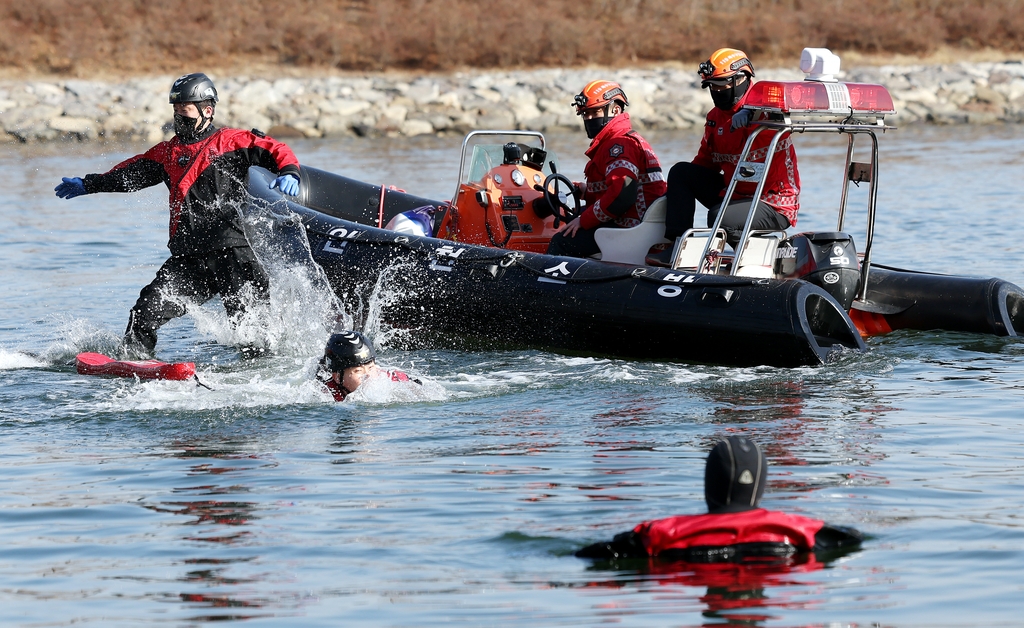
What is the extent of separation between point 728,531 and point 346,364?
2.92 metres

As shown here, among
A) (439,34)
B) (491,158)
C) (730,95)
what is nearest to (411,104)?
(439,34)

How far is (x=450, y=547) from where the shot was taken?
4.59 meters

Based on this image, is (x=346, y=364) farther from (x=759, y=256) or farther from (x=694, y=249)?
(x=759, y=256)

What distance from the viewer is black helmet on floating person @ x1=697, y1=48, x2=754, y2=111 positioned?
25.2 feet

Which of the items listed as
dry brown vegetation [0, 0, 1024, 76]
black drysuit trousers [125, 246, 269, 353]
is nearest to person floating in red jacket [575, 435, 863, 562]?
black drysuit trousers [125, 246, 269, 353]

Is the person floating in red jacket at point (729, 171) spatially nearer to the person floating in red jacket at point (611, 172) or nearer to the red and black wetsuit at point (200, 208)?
the person floating in red jacket at point (611, 172)

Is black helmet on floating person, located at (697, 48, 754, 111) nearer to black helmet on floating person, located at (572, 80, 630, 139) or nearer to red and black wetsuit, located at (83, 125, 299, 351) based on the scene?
black helmet on floating person, located at (572, 80, 630, 139)

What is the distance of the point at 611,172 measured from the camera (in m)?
8.22

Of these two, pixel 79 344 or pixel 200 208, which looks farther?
pixel 79 344

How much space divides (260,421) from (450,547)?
2181 millimetres

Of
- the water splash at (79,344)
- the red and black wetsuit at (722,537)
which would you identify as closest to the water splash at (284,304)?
the water splash at (79,344)

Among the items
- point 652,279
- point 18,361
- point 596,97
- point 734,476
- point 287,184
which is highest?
point 596,97

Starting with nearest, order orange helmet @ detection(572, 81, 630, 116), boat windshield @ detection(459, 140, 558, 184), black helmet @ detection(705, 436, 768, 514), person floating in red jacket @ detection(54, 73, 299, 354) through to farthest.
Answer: black helmet @ detection(705, 436, 768, 514) → person floating in red jacket @ detection(54, 73, 299, 354) → orange helmet @ detection(572, 81, 630, 116) → boat windshield @ detection(459, 140, 558, 184)

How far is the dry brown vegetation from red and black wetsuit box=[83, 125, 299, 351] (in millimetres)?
23703
